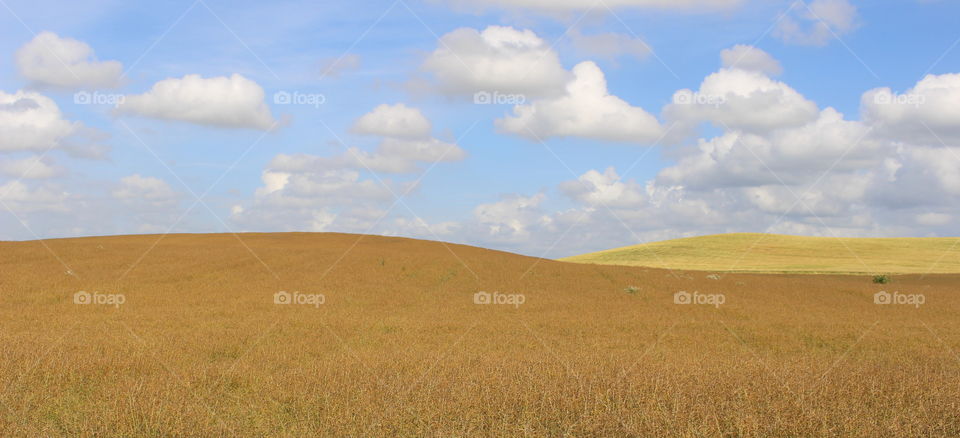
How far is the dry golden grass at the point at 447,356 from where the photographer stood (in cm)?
747

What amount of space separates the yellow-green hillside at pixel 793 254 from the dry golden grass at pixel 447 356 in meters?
35.4

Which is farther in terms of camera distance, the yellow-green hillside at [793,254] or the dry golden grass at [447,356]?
the yellow-green hillside at [793,254]

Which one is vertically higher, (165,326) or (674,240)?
(674,240)

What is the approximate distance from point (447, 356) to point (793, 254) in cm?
7360

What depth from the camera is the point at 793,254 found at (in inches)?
2987

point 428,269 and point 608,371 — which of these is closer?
point 608,371

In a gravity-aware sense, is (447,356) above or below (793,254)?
below

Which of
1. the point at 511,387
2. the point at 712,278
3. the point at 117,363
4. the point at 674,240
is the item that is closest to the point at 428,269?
the point at 712,278

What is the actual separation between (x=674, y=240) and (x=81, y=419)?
9583 centimetres

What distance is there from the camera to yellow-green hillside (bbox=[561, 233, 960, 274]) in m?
63.5

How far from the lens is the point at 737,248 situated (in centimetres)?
8306

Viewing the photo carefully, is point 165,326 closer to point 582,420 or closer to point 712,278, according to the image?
point 582,420

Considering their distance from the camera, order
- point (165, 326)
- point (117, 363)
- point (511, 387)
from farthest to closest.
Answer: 1. point (165, 326)
2. point (117, 363)
3. point (511, 387)

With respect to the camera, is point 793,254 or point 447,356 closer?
point 447,356
